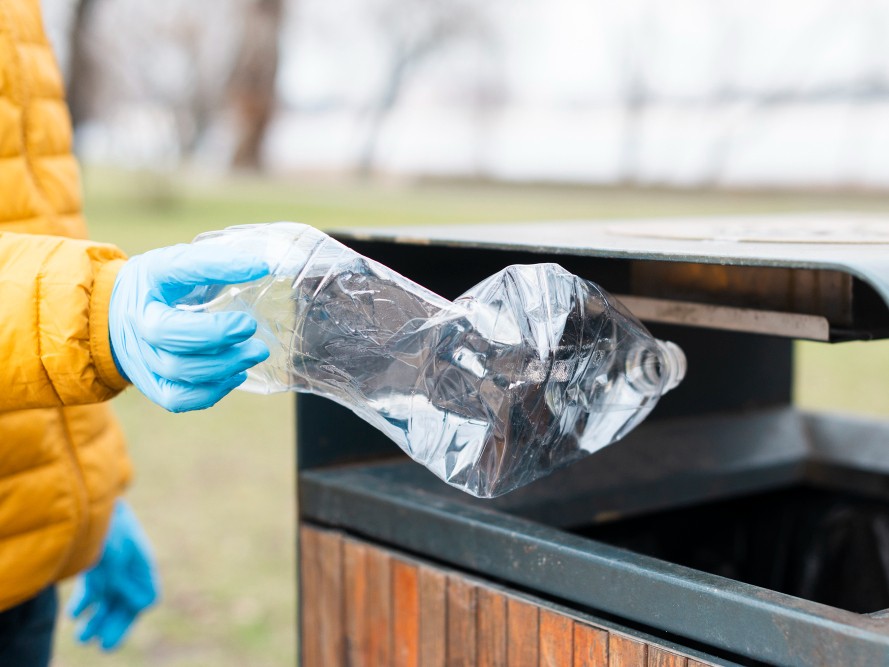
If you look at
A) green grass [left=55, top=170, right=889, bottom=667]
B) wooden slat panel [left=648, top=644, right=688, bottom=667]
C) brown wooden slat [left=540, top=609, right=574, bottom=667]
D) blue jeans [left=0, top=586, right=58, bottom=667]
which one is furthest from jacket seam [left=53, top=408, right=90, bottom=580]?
green grass [left=55, top=170, right=889, bottom=667]

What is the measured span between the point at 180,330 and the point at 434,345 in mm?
281

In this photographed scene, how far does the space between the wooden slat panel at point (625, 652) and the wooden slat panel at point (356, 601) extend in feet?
1.33

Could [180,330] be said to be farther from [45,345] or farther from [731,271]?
[731,271]

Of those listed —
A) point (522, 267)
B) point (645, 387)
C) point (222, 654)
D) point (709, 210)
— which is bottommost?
point (222, 654)

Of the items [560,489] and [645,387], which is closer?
[645,387]

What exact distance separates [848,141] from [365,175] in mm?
10430

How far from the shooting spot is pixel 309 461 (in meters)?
1.54

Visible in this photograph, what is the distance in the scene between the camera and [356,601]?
144 centimetres

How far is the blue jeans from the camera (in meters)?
1.54

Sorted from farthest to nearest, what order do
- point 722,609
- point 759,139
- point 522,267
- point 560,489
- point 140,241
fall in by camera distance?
point 759,139 → point 140,241 → point 560,489 → point 522,267 → point 722,609

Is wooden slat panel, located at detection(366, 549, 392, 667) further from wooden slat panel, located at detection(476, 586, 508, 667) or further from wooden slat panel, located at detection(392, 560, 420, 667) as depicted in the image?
wooden slat panel, located at detection(476, 586, 508, 667)

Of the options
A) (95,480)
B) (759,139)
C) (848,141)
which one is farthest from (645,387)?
(759,139)

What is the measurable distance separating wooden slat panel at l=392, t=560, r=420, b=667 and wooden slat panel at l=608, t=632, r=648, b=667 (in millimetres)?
301

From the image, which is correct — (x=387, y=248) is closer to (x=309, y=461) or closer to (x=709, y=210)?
(x=309, y=461)
